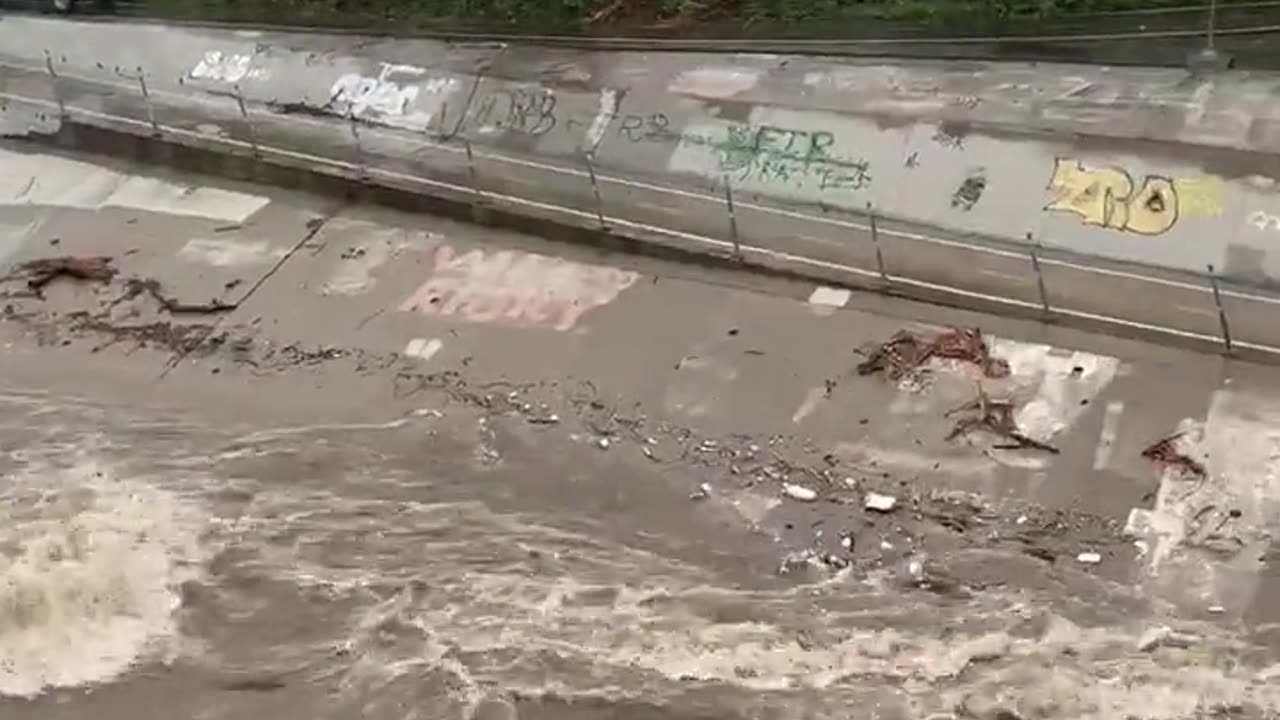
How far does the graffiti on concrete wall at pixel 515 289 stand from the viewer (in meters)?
20.5

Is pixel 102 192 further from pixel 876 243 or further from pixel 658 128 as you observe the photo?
pixel 876 243

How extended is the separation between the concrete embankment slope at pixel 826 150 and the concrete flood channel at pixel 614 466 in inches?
4.4

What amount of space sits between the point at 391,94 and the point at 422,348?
7153mm

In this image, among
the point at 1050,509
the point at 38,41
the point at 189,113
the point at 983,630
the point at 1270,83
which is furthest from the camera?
the point at 38,41

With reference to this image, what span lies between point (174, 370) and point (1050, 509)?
11.0 m

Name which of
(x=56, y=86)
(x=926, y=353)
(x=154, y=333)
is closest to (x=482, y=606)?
(x=926, y=353)

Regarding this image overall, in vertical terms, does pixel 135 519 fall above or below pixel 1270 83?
below

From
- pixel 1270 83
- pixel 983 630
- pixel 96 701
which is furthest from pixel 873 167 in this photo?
pixel 96 701

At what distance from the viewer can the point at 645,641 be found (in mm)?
15117

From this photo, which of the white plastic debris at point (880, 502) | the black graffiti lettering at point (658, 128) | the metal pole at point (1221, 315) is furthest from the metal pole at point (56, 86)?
the metal pole at point (1221, 315)

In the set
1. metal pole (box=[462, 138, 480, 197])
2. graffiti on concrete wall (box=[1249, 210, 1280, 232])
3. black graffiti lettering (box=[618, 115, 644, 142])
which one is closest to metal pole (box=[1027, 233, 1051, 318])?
graffiti on concrete wall (box=[1249, 210, 1280, 232])

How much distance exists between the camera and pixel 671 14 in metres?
25.2

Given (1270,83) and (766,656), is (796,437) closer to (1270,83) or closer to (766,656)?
(766,656)

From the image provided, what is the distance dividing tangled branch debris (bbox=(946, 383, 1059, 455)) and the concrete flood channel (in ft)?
0.16
